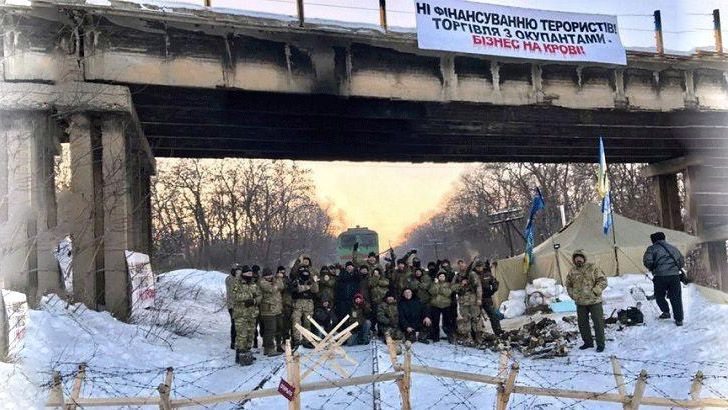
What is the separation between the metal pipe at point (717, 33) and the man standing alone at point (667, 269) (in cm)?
1071

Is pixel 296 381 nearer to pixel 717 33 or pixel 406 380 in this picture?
pixel 406 380

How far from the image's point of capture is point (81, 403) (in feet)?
20.4

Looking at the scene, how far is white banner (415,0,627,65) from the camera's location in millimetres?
15352

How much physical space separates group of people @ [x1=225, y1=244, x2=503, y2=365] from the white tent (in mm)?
6840

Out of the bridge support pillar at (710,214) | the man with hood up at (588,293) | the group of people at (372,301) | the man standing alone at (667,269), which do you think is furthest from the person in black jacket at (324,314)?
the bridge support pillar at (710,214)

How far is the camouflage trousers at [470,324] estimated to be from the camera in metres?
13.1

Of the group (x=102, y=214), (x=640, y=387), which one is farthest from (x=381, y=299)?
(x=640, y=387)

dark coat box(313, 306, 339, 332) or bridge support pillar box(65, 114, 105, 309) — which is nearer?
dark coat box(313, 306, 339, 332)

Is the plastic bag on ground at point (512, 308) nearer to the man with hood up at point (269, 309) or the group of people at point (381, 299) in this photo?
the group of people at point (381, 299)

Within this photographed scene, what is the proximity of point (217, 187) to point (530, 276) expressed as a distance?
39357 mm

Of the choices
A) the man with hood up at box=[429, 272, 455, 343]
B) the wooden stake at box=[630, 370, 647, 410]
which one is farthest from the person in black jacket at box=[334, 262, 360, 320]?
the wooden stake at box=[630, 370, 647, 410]

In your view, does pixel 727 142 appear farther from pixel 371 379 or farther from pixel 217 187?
pixel 217 187

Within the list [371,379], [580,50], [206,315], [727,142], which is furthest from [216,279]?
[371,379]

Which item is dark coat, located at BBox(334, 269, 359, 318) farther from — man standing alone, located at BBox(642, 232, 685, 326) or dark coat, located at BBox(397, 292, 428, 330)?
man standing alone, located at BBox(642, 232, 685, 326)
